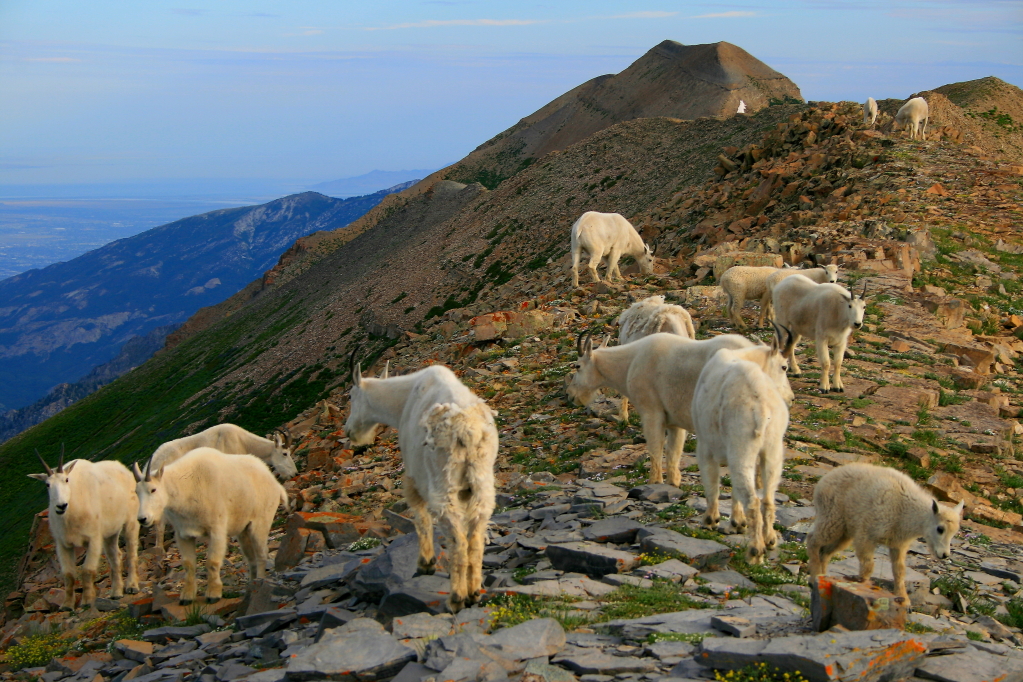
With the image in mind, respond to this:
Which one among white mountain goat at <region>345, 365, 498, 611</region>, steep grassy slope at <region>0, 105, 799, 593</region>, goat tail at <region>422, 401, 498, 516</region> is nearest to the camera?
white mountain goat at <region>345, 365, 498, 611</region>

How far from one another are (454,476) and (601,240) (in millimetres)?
16755

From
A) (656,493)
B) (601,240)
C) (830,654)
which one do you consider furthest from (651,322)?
(601,240)

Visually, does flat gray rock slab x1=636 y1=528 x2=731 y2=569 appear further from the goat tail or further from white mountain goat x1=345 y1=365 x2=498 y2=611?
the goat tail

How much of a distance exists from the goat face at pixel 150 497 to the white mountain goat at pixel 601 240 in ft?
47.3

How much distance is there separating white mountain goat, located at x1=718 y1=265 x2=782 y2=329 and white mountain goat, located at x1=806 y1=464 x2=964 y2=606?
990cm

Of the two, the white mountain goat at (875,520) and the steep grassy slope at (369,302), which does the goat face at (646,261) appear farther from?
the white mountain goat at (875,520)

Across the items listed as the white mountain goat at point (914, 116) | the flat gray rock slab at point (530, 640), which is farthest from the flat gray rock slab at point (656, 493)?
the white mountain goat at point (914, 116)

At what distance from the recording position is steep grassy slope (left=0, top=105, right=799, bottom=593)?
44906 millimetres

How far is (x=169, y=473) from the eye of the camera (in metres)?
11.1

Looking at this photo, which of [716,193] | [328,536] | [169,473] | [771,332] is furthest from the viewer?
[716,193]

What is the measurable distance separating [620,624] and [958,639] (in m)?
2.57

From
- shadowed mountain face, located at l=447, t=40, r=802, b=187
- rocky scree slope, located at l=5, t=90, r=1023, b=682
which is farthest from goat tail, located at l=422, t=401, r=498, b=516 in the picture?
shadowed mountain face, located at l=447, t=40, r=802, b=187

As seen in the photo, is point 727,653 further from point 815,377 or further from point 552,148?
point 552,148

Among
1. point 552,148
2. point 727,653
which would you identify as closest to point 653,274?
point 727,653
